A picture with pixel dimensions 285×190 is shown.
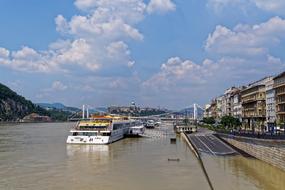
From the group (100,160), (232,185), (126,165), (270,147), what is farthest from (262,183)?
(100,160)

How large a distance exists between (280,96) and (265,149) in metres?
54.5

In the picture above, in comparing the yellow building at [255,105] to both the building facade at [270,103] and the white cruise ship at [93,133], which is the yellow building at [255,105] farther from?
the white cruise ship at [93,133]

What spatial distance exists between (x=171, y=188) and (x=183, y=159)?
20431 mm

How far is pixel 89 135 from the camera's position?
283 ft

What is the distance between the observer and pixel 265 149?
47.2 m

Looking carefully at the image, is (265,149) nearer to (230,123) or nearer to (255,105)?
(230,123)

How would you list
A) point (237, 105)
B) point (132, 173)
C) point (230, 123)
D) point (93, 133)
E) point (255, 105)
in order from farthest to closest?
point (237, 105) → point (255, 105) → point (230, 123) → point (93, 133) → point (132, 173)

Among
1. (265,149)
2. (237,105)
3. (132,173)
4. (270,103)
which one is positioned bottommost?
(132,173)

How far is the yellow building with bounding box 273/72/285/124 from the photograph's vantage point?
95875 millimetres

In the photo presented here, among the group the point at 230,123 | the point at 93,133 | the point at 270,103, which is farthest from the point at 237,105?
the point at 93,133

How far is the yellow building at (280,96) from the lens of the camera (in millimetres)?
95875

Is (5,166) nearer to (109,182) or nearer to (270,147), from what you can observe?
(109,182)

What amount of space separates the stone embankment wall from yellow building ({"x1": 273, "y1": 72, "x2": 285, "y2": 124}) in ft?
121

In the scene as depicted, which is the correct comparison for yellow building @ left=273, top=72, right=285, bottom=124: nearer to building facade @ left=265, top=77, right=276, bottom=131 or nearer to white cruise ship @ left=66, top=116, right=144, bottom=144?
building facade @ left=265, top=77, right=276, bottom=131
